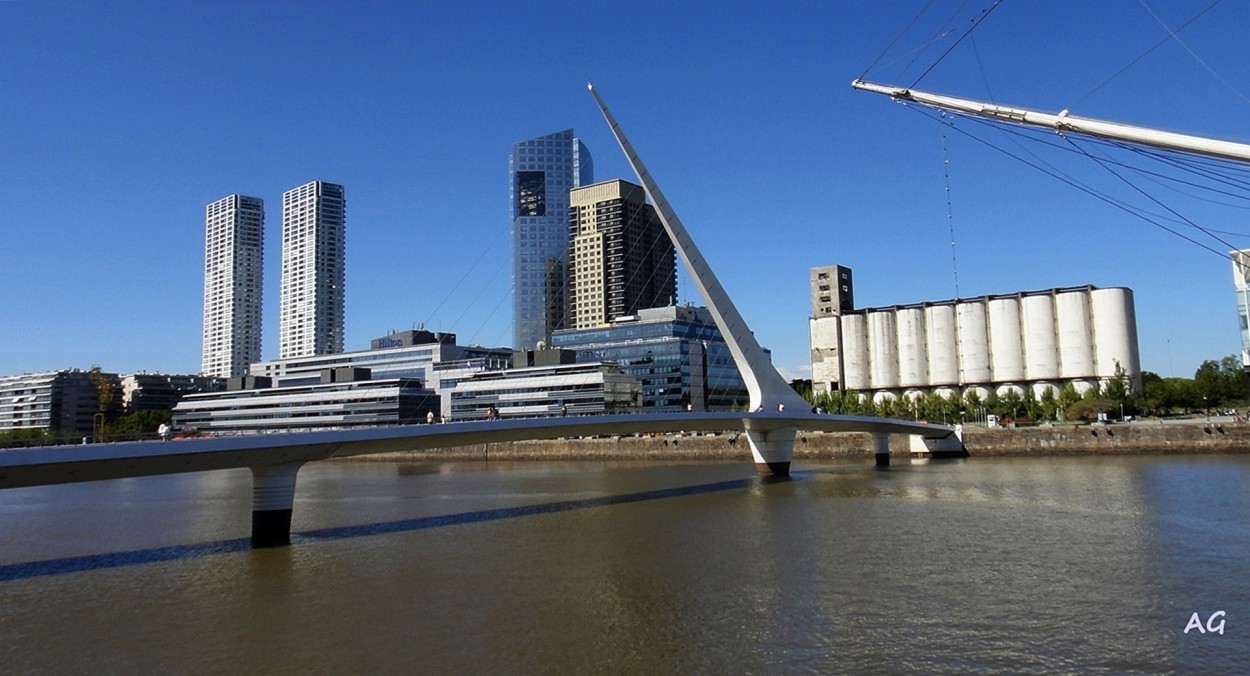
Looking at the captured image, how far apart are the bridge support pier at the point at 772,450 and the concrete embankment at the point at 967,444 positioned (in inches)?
697

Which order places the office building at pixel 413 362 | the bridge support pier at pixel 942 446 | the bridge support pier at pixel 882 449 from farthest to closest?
1. the office building at pixel 413 362
2. the bridge support pier at pixel 942 446
3. the bridge support pier at pixel 882 449

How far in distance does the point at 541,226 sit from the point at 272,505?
15238 centimetres

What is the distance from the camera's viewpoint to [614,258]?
15050cm

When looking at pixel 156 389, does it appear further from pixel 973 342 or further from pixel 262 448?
pixel 262 448

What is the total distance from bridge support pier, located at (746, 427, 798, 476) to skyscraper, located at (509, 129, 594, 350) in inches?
3701

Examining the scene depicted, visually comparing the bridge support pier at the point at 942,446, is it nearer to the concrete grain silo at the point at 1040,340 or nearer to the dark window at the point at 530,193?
the concrete grain silo at the point at 1040,340

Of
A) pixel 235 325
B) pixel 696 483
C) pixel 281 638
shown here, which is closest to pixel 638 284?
pixel 235 325

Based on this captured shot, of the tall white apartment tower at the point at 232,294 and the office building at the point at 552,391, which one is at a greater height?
the tall white apartment tower at the point at 232,294

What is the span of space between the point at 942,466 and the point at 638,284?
101 metres

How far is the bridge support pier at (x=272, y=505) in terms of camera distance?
80.2 feet

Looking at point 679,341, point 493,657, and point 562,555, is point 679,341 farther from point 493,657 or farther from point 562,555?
point 493,657

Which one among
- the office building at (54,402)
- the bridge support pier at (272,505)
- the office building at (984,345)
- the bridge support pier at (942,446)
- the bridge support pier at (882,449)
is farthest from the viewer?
the office building at (54,402)

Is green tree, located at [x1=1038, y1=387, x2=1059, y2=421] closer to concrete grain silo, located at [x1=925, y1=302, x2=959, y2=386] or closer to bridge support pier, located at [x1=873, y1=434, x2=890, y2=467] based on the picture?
concrete grain silo, located at [x1=925, y1=302, x2=959, y2=386]

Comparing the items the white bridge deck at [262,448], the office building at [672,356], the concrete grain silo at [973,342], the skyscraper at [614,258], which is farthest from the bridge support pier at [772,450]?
the skyscraper at [614,258]
